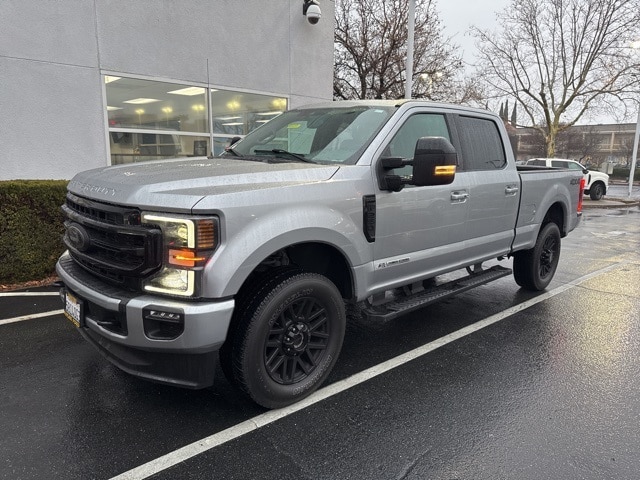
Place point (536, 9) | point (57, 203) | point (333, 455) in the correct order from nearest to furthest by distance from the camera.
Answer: point (333, 455)
point (57, 203)
point (536, 9)

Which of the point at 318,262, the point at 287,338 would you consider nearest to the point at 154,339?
the point at 287,338

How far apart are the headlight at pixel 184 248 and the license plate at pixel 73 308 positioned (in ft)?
2.41

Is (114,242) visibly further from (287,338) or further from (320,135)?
(320,135)

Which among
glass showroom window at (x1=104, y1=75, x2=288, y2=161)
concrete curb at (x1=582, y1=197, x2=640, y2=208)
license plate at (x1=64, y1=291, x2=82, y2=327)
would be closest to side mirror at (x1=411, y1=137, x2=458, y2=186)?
license plate at (x1=64, y1=291, x2=82, y2=327)

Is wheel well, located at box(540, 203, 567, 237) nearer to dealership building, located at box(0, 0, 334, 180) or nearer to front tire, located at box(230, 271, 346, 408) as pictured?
front tire, located at box(230, 271, 346, 408)

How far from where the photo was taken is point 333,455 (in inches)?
102

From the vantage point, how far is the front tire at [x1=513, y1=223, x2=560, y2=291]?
5.60 m

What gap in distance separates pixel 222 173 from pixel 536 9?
27.6 meters

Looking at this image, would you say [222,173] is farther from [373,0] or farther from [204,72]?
[373,0]

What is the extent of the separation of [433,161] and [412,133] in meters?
0.79

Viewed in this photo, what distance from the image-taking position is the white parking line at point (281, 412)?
8.08 ft

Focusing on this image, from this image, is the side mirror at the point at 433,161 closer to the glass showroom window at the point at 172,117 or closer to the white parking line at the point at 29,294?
the white parking line at the point at 29,294

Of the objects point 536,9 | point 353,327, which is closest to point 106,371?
point 353,327

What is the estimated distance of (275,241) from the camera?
9.14 feet
